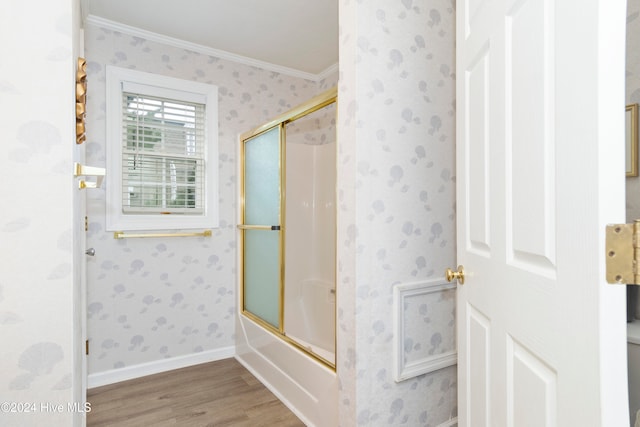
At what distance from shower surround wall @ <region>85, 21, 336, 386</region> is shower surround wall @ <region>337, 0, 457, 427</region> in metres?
1.59

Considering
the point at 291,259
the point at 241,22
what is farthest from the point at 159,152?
the point at 291,259

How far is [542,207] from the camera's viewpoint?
0.70 meters

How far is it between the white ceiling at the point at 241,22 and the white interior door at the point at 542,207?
1621 millimetres

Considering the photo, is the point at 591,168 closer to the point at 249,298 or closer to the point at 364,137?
the point at 364,137

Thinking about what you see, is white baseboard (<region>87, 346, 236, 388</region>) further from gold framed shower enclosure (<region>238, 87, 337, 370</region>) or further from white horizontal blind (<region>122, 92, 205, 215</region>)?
white horizontal blind (<region>122, 92, 205, 215</region>)

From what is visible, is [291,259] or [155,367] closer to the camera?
[155,367]

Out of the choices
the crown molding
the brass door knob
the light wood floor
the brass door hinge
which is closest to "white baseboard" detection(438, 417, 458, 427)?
the light wood floor

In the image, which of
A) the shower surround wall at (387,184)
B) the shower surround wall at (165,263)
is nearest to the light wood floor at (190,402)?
the shower surround wall at (165,263)

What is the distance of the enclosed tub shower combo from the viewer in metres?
2.05

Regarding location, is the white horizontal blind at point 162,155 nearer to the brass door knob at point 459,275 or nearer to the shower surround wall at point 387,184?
the shower surround wall at point 387,184

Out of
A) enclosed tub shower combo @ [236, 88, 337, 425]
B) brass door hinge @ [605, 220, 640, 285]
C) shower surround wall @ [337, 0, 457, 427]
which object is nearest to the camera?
brass door hinge @ [605, 220, 640, 285]

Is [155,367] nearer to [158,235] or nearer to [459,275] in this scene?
[158,235]

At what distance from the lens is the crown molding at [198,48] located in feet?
8.18

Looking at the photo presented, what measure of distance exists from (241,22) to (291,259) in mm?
1793
